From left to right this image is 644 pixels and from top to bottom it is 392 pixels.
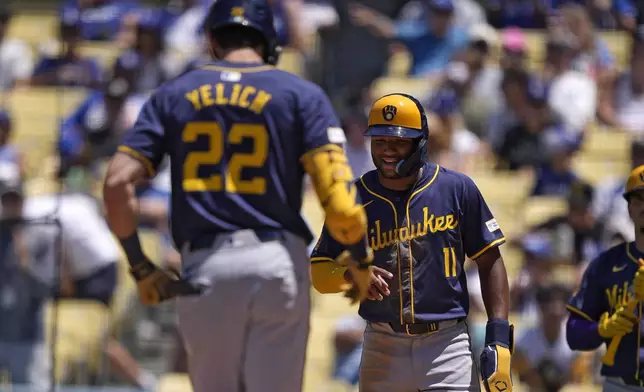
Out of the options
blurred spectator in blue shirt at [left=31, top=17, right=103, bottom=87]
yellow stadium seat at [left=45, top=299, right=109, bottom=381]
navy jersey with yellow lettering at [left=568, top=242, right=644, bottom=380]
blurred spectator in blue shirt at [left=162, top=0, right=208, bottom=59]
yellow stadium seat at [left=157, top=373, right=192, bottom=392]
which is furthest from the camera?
blurred spectator in blue shirt at [left=162, top=0, right=208, bottom=59]

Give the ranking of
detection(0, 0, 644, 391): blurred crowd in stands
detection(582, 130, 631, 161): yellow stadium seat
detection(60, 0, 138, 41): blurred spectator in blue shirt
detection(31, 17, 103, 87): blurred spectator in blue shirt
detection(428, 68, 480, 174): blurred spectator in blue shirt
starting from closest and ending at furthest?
1. detection(0, 0, 644, 391): blurred crowd in stands
2. detection(428, 68, 480, 174): blurred spectator in blue shirt
3. detection(582, 130, 631, 161): yellow stadium seat
4. detection(31, 17, 103, 87): blurred spectator in blue shirt
5. detection(60, 0, 138, 41): blurred spectator in blue shirt

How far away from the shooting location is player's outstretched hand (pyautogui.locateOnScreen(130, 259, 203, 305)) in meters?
5.18

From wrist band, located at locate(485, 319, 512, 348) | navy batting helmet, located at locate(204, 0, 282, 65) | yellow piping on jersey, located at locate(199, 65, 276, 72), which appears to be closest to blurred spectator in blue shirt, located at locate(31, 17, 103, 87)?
navy batting helmet, located at locate(204, 0, 282, 65)

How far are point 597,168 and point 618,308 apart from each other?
5.22 m

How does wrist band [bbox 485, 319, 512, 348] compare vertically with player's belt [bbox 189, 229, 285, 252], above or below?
below

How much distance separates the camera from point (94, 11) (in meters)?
14.1

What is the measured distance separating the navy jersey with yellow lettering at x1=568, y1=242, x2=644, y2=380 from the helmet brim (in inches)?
48.7

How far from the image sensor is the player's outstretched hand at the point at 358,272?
5.11 meters

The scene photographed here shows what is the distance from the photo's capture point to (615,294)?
6.04 metres

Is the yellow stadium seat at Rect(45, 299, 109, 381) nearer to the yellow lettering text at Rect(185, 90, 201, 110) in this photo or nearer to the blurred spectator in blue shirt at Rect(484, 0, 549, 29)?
the yellow lettering text at Rect(185, 90, 201, 110)

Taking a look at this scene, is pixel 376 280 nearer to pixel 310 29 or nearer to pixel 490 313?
pixel 490 313

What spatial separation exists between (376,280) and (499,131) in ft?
21.2

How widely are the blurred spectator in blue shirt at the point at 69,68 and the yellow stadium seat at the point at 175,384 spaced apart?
4174mm

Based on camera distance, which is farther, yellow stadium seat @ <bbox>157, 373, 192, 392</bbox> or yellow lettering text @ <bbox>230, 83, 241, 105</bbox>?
yellow stadium seat @ <bbox>157, 373, 192, 392</bbox>
